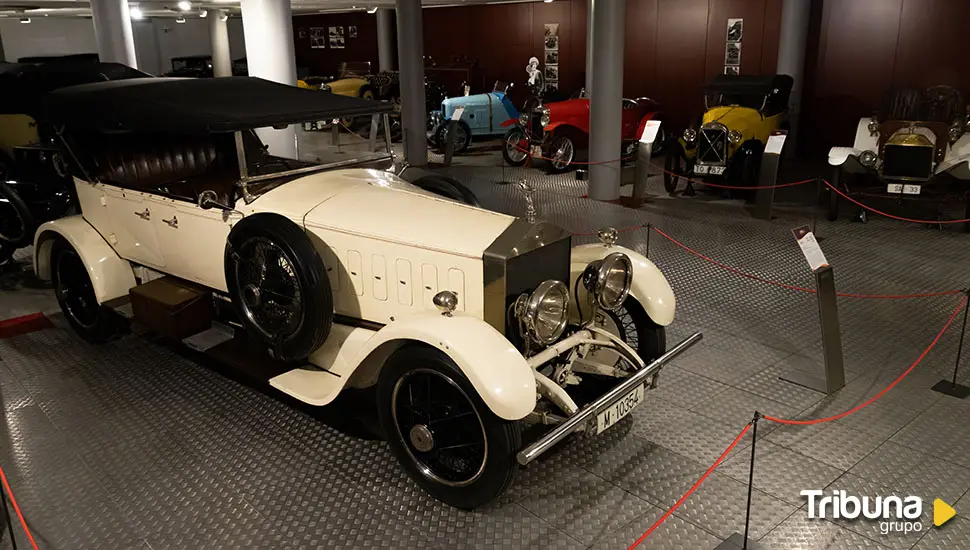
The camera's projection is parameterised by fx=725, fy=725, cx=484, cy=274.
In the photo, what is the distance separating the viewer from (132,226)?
484cm

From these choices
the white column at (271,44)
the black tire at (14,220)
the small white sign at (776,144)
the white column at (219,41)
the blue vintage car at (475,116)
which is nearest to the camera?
the black tire at (14,220)

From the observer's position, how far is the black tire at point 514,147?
11.8m

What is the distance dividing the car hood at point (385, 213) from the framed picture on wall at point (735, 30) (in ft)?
34.4

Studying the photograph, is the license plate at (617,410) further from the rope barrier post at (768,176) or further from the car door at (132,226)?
the rope barrier post at (768,176)

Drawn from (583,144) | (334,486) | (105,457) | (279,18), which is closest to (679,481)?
(334,486)

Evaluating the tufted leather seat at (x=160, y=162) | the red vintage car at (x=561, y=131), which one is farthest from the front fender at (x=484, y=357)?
the red vintage car at (x=561, y=131)

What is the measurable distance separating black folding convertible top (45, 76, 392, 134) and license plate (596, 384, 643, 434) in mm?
2438

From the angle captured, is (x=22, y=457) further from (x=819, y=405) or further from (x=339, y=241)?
(x=819, y=405)

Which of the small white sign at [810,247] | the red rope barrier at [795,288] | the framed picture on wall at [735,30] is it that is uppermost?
the framed picture on wall at [735,30]

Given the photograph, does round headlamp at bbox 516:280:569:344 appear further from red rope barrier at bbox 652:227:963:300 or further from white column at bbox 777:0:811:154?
white column at bbox 777:0:811:154

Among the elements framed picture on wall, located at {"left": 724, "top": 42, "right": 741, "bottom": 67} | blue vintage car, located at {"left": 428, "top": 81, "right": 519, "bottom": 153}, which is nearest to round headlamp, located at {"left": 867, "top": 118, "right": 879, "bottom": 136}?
framed picture on wall, located at {"left": 724, "top": 42, "right": 741, "bottom": 67}

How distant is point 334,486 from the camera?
344 centimetres

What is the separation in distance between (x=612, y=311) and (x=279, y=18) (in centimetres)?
522

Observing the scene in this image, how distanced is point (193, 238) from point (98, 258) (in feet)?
3.21
